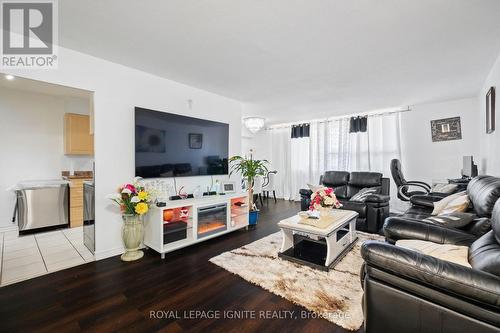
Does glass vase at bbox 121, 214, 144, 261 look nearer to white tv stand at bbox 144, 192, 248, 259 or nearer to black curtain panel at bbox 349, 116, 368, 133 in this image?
white tv stand at bbox 144, 192, 248, 259

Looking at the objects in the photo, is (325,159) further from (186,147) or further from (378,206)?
(186,147)

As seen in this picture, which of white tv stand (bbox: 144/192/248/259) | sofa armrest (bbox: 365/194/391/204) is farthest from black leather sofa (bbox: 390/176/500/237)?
white tv stand (bbox: 144/192/248/259)

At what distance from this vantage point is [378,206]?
3428 millimetres

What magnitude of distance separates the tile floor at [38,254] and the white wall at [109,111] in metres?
0.39

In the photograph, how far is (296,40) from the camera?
221 cm

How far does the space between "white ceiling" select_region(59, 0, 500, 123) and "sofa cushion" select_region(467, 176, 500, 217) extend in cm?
141

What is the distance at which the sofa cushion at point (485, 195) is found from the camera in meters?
1.79

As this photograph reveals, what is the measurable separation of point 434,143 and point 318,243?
3.70m

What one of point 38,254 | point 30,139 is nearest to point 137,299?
point 38,254

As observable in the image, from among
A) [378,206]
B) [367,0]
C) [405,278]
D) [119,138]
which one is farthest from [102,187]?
[378,206]

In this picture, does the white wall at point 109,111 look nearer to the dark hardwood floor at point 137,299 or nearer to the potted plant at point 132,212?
the potted plant at point 132,212

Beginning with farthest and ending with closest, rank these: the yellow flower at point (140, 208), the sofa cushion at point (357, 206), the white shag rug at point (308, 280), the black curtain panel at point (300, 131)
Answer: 1. the black curtain panel at point (300, 131)
2. the sofa cushion at point (357, 206)
3. the yellow flower at point (140, 208)
4. the white shag rug at point (308, 280)

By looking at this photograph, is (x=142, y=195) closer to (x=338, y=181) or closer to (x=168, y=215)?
(x=168, y=215)

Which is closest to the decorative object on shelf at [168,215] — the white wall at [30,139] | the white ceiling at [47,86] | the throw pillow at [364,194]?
the white ceiling at [47,86]
